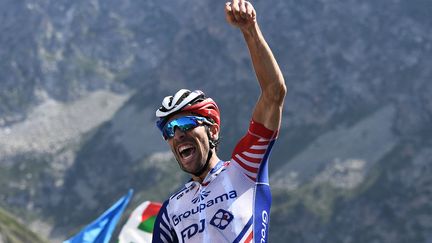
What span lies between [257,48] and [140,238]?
21379 mm

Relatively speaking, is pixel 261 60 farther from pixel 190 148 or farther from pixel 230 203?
pixel 230 203

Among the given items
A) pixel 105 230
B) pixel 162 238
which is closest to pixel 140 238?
pixel 105 230

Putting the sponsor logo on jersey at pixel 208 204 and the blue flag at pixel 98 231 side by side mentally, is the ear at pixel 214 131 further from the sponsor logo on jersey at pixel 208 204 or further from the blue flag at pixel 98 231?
the blue flag at pixel 98 231

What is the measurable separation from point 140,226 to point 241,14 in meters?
22.1

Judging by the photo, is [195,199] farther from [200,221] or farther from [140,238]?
[140,238]

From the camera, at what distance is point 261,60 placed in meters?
9.45

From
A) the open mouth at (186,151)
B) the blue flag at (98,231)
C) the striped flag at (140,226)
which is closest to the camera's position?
the open mouth at (186,151)

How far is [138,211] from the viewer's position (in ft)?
105

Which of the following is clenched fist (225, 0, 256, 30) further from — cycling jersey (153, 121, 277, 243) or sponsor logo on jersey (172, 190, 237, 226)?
sponsor logo on jersey (172, 190, 237, 226)

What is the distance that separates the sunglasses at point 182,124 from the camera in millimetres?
9695

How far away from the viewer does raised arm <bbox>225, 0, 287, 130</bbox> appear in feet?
30.8

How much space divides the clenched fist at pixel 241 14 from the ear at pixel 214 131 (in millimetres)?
1313

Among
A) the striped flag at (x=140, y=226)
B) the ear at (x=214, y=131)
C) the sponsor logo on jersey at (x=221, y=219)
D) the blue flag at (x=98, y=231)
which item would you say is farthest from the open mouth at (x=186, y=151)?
the blue flag at (x=98, y=231)

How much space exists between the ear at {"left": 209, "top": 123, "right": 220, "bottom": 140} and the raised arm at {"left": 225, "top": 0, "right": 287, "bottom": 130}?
0.71m
